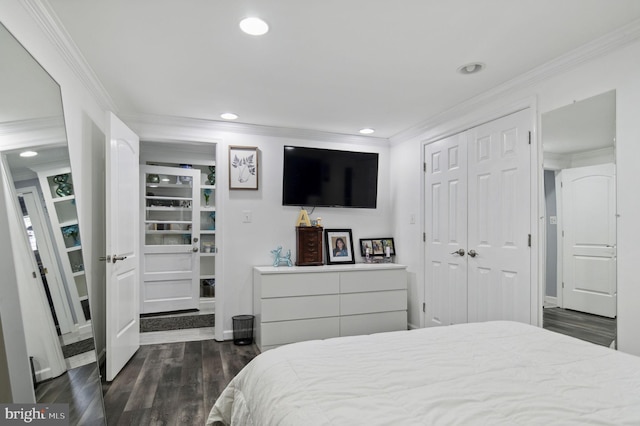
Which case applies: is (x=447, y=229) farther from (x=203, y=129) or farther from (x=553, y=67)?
(x=203, y=129)

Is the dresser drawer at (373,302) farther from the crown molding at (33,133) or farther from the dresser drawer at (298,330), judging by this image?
the crown molding at (33,133)

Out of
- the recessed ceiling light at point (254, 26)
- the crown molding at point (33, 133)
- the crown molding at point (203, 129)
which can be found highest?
the recessed ceiling light at point (254, 26)

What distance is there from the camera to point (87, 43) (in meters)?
2.22

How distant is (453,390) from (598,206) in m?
1.76

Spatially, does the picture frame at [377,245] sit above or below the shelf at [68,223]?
below

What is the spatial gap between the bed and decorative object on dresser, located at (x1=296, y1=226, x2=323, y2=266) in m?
2.15

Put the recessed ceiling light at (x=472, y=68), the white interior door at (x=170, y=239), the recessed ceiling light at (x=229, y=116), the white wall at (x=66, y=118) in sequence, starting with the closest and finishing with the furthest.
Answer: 1. the white wall at (x=66, y=118)
2. the recessed ceiling light at (x=472, y=68)
3. the recessed ceiling light at (x=229, y=116)
4. the white interior door at (x=170, y=239)

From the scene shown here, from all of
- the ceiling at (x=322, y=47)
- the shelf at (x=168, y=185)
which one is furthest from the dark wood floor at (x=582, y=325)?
the shelf at (x=168, y=185)

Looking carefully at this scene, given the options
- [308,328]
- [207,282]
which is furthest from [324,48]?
[207,282]

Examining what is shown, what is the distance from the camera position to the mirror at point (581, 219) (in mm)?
2168

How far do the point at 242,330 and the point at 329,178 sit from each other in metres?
1.86

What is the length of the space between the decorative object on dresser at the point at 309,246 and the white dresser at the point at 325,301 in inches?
7.6

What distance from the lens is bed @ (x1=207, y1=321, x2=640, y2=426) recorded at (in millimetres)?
1036

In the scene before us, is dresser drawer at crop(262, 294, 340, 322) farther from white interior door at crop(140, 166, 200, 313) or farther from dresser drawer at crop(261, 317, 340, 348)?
white interior door at crop(140, 166, 200, 313)
